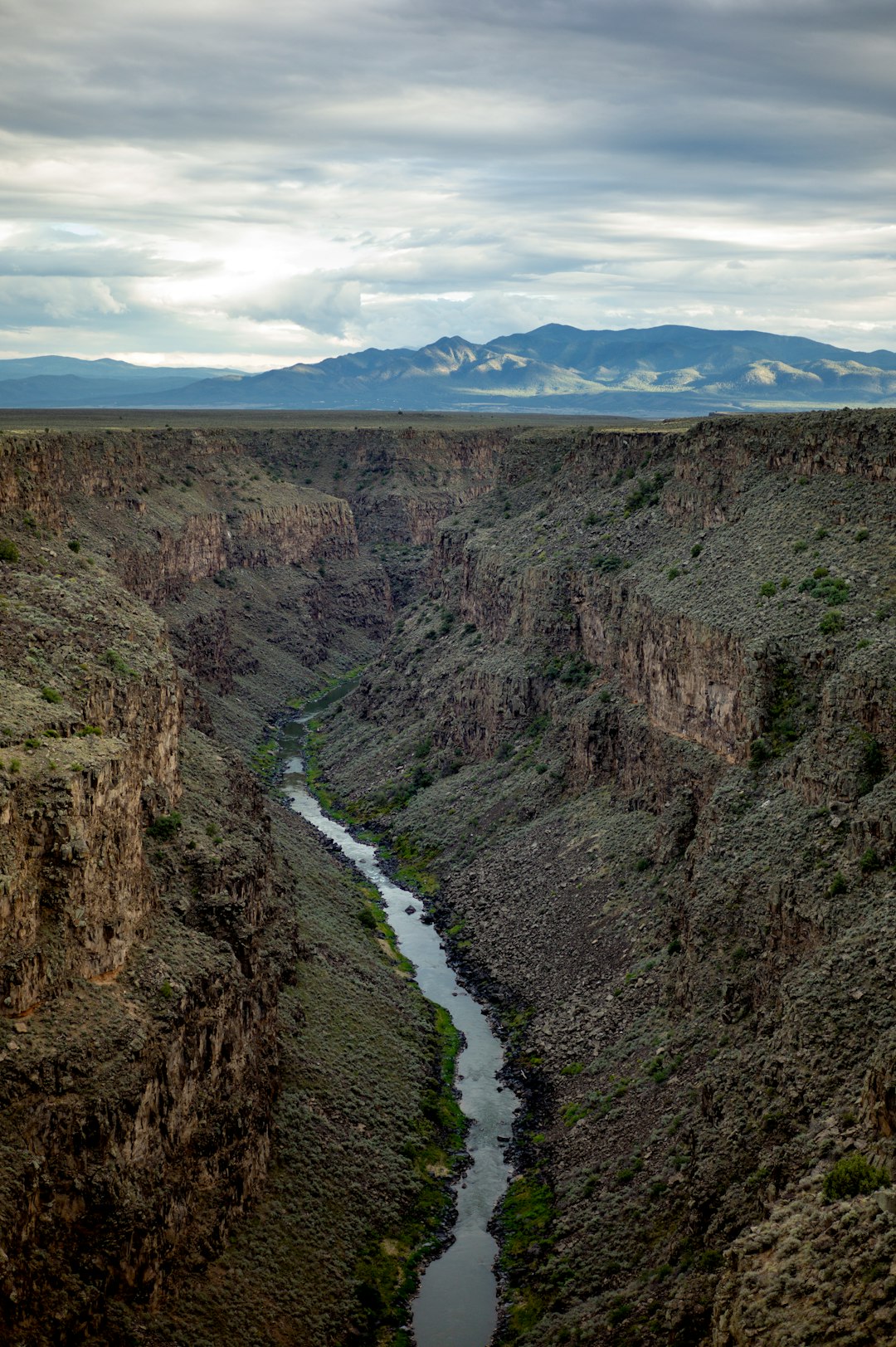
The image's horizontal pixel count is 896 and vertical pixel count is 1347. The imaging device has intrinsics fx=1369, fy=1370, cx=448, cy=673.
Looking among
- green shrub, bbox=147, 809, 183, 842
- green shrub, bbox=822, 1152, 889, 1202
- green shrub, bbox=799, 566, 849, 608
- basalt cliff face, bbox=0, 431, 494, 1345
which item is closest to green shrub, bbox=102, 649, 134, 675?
basalt cliff face, bbox=0, 431, 494, 1345

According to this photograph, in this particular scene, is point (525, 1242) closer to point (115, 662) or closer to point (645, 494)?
point (115, 662)

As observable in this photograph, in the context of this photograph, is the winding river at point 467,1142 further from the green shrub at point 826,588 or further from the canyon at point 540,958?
the green shrub at point 826,588

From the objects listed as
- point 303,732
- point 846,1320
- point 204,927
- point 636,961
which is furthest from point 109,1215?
point 303,732

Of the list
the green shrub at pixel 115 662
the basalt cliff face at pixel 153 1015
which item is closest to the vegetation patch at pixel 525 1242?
the basalt cliff face at pixel 153 1015

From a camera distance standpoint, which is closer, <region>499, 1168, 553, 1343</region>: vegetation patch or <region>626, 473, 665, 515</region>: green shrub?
<region>499, 1168, 553, 1343</region>: vegetation patch

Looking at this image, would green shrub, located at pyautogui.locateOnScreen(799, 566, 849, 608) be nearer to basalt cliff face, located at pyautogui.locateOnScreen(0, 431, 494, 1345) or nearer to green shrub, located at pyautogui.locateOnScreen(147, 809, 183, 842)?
basalt cliff face, located at pyautogui.locateOnScreen(0, 431, 494, 1345)

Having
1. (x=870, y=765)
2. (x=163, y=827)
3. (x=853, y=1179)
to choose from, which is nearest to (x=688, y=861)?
(x=870, y=765)

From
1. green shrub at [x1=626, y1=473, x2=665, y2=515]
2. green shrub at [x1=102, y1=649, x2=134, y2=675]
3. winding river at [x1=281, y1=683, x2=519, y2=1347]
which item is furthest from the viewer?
green shrub at [x1=626, y1=473, x2=665, y2=515]
